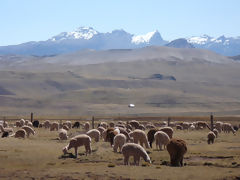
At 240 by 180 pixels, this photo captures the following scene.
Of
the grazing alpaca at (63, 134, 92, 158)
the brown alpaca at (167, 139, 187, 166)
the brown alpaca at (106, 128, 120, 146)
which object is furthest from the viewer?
the brown alpaca at (106, 128, 120, 146)

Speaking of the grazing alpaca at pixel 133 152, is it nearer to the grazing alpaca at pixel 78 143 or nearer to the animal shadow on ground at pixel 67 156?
the animal shadow on ground at pixel 67 156

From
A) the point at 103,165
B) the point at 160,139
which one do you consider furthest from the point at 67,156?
the point at 160,139

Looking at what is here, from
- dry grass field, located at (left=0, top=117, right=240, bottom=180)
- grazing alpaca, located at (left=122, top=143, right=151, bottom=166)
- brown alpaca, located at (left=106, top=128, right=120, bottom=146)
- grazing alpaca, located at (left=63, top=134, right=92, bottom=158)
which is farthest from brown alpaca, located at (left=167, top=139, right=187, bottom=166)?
brown alpaca, located at (left=106, top=128, right=120, bottom=146)

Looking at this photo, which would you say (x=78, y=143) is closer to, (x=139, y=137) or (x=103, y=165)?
(x=103, y=165)

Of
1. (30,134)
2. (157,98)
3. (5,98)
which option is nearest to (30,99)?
(5,98)

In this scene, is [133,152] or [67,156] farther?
[67,156]

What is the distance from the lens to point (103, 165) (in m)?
20.5

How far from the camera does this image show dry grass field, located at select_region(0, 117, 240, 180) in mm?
17859

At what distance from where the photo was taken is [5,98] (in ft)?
590

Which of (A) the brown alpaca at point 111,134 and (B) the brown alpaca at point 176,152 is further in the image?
(A) the brown alpaca at point 111,134

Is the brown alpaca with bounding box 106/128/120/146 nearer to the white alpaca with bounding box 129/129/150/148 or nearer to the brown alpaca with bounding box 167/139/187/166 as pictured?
the white alpaca with bounding box 129/129/150/148

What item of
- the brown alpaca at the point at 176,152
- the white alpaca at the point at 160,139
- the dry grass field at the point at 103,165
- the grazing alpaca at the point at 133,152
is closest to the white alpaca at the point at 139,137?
the white alpaca at the point at 160,139

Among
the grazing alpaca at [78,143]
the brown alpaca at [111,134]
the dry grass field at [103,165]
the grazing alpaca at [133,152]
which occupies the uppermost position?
the brown alpaca at [111,134]

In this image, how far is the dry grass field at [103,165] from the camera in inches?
703
